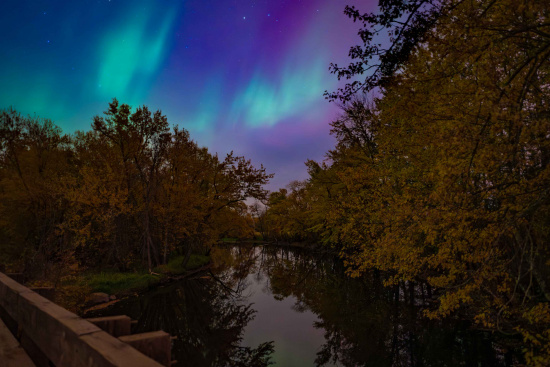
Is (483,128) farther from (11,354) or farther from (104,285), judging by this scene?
(104,285)

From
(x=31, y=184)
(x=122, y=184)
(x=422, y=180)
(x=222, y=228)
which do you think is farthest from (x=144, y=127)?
(x=422, y=180)

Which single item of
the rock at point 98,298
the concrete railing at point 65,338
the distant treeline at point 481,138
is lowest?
the rock at point 98,298

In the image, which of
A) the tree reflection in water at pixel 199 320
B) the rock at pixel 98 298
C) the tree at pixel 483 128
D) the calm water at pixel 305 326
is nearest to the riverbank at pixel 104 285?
the rock at pixel 98 298

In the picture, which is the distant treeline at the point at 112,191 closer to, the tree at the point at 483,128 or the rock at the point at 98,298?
the rock at the point at 98,298

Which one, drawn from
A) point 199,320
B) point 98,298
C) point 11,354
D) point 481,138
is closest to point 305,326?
point 199,320

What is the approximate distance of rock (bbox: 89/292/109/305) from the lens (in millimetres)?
17016

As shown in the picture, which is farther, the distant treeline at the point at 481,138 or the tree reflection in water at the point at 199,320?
the tree reflection in water at the point at 199,320

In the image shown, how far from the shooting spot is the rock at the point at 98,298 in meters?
17.0

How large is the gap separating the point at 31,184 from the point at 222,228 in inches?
702

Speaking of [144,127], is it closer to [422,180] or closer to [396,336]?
[422,180]

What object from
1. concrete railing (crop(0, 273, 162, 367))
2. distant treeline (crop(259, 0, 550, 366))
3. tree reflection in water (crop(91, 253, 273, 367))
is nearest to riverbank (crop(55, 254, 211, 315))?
tree reflection in water (crop(91, 253, 273, 367))

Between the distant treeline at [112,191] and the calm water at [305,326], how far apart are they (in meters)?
5.77

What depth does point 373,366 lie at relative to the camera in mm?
10695

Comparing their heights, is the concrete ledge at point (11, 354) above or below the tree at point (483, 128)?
below
